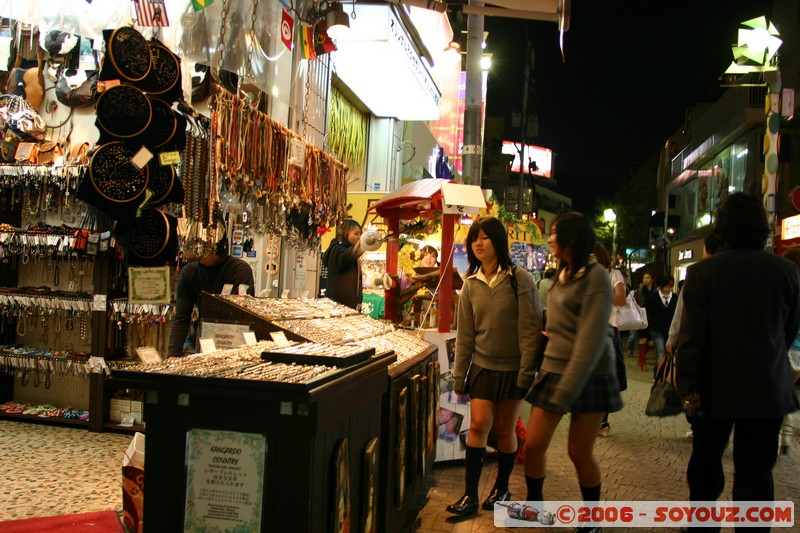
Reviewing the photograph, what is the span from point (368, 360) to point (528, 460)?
1.42m

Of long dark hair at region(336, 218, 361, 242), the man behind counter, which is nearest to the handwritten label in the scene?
the man behind counter

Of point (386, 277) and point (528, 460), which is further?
point (386, 277)

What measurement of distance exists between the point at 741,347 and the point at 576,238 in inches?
40.5

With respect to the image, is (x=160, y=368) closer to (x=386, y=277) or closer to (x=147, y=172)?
(x=147, y=172)

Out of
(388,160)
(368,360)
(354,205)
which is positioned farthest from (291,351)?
(388,160)

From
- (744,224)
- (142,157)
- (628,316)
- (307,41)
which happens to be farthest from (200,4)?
(628,316)

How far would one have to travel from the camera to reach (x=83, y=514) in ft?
13.4

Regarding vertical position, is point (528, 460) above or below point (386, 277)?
below

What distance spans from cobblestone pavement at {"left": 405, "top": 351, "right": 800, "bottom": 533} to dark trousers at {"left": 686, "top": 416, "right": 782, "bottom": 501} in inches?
40.7

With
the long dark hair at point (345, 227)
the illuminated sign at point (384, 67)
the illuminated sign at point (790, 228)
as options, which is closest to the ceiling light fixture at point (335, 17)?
the illuminated sign at point (384, 67)

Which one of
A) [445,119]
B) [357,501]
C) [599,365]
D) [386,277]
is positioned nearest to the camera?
[357,501]

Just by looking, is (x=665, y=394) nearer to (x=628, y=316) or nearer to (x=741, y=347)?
(x=741, y=347)

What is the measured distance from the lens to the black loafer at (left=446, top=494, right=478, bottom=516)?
4156mm

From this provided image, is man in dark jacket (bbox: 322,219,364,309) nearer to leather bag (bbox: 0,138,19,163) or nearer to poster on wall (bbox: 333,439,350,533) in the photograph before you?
leather bag (bbox: 0,138,19,163)
